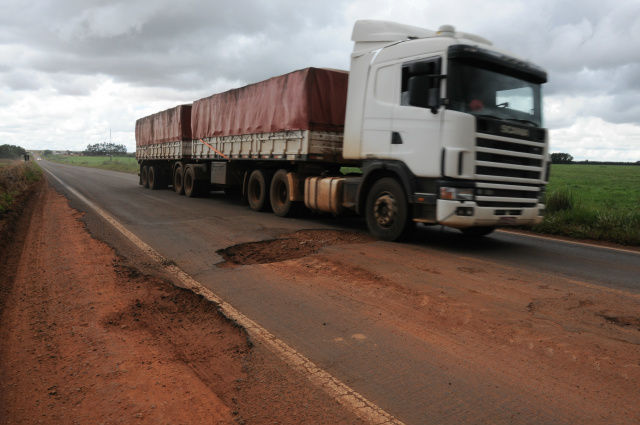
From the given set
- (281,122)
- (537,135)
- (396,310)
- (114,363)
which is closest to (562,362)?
(396,310)

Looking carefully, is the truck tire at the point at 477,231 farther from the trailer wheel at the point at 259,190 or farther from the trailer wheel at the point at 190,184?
the trailer wheel at the point at 190,184

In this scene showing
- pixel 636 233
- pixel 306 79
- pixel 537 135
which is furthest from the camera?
pixel 306 79

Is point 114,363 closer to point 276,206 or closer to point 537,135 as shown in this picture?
point 537,135

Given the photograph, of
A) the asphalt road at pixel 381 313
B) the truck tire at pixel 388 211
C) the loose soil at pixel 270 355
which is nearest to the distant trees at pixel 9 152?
the asphalt road at pixel 381 313

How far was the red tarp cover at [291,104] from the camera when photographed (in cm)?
965

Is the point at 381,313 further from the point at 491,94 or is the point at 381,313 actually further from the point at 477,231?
the point at 477,231

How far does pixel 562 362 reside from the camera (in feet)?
10.4

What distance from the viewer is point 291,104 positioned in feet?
33.2

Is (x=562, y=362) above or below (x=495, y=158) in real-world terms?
below

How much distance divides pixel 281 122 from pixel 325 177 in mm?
1874

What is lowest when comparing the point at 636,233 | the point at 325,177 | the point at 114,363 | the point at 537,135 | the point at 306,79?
the point at 114,363

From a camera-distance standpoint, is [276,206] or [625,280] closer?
[625,280]

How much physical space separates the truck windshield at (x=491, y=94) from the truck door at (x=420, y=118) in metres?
0.25

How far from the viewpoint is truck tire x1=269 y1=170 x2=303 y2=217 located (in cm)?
1059
